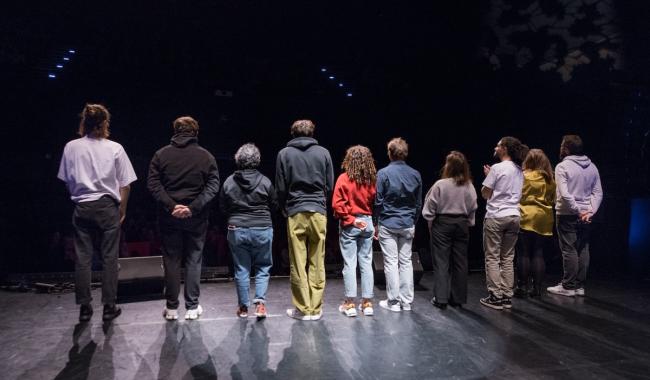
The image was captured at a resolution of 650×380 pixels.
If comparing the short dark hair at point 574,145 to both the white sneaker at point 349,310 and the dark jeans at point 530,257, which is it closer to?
the dark jeans at point 530,257

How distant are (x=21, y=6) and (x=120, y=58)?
1.47m

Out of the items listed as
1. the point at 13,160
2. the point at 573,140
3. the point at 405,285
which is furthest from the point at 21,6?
the point at 573,140

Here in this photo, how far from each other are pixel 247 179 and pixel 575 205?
11.5 feet

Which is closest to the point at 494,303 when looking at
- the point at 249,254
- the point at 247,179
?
the point at 249,254

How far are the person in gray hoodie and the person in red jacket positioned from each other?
7.57 ft

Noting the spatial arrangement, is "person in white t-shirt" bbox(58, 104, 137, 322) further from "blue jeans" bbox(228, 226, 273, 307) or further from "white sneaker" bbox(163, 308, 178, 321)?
"blue jeans" bbox(228, 226, 273, 307)

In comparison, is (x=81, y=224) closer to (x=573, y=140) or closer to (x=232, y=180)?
(x=232, y=180)

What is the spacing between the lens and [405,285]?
3938 millimetres

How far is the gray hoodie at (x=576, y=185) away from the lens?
4.54m

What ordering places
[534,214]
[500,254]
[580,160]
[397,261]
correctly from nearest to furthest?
1. [397,261]
2. [500,254]
3. [534,214]
4. [580,160]

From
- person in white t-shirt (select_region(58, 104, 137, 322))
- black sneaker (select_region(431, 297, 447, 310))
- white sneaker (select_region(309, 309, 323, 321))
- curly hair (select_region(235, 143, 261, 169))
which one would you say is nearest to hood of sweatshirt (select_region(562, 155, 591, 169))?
black sneaker (select_region(431, 297, 447, 310))

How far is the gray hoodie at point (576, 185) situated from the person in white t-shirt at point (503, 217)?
2.39ft

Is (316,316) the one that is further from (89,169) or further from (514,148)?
(514,148)

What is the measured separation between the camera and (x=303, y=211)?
3.51 m
